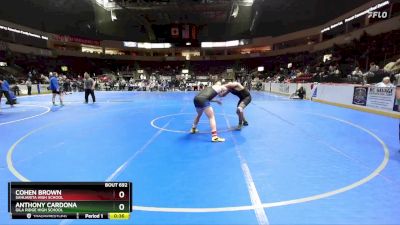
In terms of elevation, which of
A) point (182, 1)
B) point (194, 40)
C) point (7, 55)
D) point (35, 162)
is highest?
point (182, 1)

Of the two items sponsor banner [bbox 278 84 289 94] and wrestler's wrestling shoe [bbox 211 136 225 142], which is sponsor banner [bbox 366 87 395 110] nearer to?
wrestler's wrestling shoe [bbox 211 136 225 142]

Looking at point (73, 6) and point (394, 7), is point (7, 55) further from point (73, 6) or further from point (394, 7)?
point (394, 7)

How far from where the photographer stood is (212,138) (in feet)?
23.2

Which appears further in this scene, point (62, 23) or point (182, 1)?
point (62, 23)

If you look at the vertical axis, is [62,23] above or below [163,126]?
above

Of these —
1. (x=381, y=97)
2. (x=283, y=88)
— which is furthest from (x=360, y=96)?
(x=283, y=88)

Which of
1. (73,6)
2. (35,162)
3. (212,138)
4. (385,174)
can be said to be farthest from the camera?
(73,6)

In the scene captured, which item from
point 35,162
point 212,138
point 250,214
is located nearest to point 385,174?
point 250,214

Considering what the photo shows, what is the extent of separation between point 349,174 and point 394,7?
92.1ft

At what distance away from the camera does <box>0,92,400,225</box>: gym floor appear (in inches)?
133

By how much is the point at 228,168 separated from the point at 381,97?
34.8 feet
